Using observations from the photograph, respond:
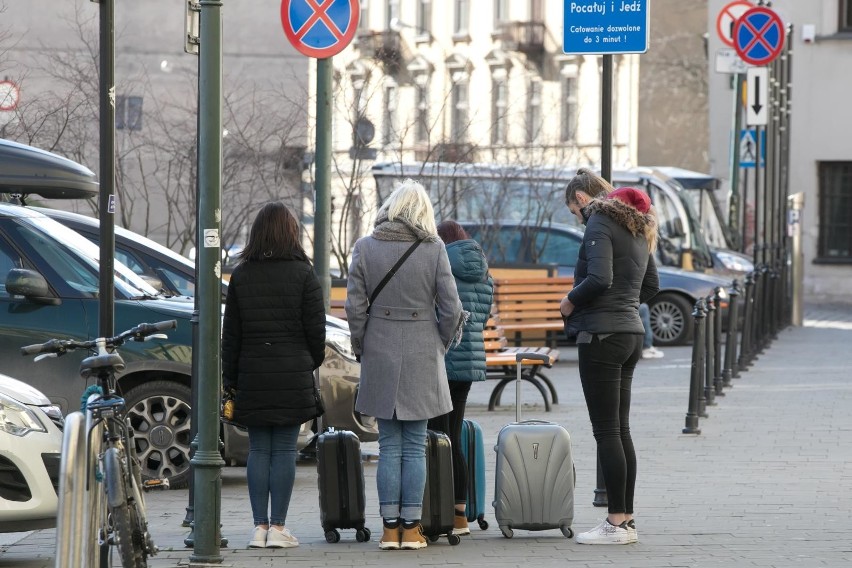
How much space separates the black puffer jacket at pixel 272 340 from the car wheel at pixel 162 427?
209 centimetres

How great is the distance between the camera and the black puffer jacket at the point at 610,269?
328 inches

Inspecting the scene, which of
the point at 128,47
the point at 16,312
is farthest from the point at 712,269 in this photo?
the point at 16,312

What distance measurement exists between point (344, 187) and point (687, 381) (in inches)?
187

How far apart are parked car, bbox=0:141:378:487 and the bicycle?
3.59 m

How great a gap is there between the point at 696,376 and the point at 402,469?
5.71m

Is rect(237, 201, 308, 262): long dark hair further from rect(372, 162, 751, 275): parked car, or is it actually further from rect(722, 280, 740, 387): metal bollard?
rect(372, 162, 751, 275): parked car

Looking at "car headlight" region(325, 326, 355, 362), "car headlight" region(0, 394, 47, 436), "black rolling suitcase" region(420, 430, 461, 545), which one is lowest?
"black rolling suitcase" region(420, 430, 461, 545)

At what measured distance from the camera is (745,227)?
115 feet

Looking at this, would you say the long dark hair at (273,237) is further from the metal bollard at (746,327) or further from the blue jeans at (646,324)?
the blue jeans at (646,324)

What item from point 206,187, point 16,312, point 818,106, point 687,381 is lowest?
point 687,381

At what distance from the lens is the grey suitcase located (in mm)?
8531

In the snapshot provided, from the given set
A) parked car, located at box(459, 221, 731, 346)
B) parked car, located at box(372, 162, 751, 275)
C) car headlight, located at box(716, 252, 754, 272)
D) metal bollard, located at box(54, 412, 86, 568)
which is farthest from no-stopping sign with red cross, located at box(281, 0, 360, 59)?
car headlight, located at box(716, 252, 754, 272)

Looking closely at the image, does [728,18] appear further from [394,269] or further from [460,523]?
[394,269]

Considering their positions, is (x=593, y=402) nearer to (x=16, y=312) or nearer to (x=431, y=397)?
(x=431, y=397)
